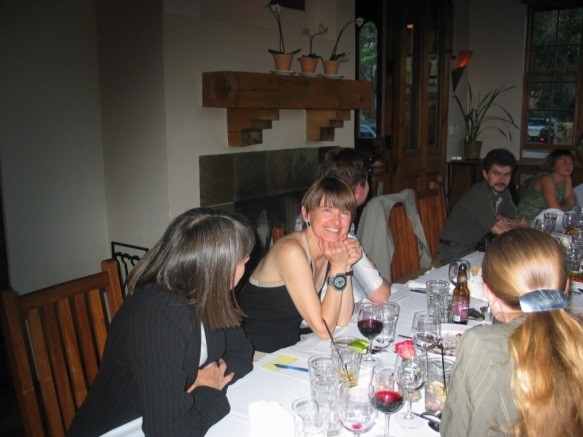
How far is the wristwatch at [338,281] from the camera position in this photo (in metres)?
1.83

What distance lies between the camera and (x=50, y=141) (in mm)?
2883

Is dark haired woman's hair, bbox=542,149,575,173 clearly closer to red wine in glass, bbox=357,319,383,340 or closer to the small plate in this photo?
the small plate

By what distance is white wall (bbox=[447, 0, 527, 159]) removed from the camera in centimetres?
621

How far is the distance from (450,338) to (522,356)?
71 centimetres

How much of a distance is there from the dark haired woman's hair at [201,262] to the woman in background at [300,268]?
20.4 inches

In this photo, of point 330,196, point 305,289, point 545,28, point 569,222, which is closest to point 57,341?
point 305,289

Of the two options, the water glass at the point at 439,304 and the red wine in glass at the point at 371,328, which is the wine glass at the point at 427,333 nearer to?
the red wine in glass at the point at 371,328

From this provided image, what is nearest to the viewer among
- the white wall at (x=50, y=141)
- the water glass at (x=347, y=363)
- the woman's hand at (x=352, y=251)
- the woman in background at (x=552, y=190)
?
the water glass at (x=347, y=363)

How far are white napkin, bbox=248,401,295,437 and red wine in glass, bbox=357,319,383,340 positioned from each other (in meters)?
0.47

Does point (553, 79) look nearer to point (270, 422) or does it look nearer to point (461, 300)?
point (461, 300)

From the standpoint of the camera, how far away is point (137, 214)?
3.05 metres

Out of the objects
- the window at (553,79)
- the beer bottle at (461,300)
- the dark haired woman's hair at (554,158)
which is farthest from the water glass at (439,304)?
the window at (553,79)

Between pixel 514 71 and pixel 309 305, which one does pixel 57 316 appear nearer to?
pixel 309 305

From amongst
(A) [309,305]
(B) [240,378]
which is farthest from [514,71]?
(B) [240,378]
